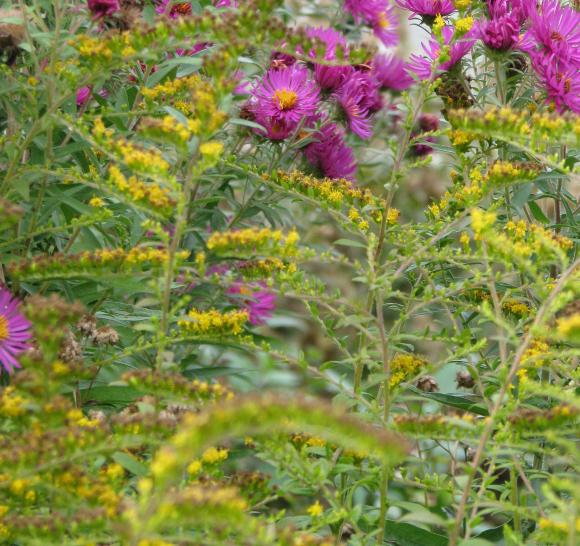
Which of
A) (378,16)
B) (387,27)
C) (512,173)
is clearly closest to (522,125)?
(512,173)

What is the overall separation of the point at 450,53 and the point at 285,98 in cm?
28

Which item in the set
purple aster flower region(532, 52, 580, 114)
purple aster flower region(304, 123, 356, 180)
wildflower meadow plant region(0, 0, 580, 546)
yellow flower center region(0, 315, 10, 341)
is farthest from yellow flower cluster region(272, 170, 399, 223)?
yellow flower center region(0, 315, 10, 341)

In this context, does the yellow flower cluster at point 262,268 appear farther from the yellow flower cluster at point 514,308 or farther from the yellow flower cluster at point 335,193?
the yellow flower cluster at point 514,308

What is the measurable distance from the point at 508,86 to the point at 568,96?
0.19 m

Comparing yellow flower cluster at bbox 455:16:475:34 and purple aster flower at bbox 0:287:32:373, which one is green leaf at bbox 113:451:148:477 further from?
yellow flower cluster at bbox 455:16:475:34

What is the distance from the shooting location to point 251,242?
3.60ft

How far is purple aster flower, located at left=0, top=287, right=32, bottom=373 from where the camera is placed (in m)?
1.33

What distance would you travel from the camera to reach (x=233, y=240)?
109 centimetres

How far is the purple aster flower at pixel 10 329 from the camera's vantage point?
1.33m

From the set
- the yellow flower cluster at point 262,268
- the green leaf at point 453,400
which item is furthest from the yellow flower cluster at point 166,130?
the green leaf at point 453,400

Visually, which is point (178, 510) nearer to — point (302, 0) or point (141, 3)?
point (141, 3)

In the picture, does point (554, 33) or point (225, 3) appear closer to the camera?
point (554, 33)

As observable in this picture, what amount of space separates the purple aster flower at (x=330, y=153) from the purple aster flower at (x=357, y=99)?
4cm

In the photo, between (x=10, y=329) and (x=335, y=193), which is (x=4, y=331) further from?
(x=335, y=193)
